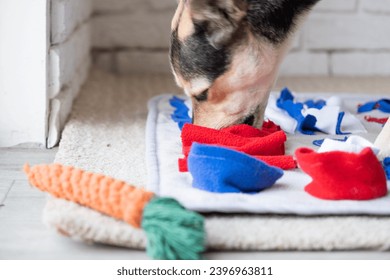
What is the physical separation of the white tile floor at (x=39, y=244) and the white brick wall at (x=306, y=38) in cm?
159

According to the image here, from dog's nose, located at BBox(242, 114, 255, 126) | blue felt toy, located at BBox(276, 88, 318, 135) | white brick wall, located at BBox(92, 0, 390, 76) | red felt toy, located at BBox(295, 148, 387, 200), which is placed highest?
red felt toy, located at BBox(295, 148, 387, 200)

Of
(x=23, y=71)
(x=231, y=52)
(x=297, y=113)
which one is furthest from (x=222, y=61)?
(x=23, y=71)

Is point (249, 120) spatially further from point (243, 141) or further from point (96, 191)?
point (96, 191)

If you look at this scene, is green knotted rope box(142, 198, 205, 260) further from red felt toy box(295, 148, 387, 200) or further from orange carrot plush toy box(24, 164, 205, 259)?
red felt toy box(295, 148, 387, 200)

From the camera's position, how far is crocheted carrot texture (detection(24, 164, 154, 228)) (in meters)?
1.13

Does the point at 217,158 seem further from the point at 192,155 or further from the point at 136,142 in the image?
the point at 136,142

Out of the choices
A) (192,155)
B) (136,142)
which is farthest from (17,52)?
(192,155)

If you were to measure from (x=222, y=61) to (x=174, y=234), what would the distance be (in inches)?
24.9

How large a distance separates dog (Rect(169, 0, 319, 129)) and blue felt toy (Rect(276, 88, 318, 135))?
0.18 meters

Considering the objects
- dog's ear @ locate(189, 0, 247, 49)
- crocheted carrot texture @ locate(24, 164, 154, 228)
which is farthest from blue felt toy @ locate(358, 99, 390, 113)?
crocheted carrot texture @ locate(24, 164, 154, 228)

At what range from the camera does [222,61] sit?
5.21ft

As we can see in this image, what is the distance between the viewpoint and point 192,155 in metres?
1.30

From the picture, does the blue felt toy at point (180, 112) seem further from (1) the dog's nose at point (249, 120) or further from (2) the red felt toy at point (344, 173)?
(2) the red felt toy at point (344, 173)
